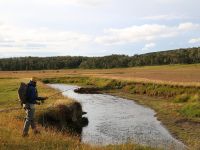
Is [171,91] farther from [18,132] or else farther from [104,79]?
[18,132]

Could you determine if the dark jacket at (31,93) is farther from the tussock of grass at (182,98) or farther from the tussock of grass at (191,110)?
the tussock of grass at (182,98)

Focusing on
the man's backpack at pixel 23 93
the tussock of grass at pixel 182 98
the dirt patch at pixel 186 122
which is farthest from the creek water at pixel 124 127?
the man's backpack at pixel 23 93

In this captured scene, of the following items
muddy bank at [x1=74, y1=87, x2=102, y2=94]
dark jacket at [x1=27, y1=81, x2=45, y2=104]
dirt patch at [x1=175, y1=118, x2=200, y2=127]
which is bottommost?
muddy bank at [x1=74, y1=87, x2=102, y2=94]

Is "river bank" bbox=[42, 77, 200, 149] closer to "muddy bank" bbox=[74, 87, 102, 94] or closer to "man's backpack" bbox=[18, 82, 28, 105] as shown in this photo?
"muddy bank" bbox=[74, 87, 102, 94]

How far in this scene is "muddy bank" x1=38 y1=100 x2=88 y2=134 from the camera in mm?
28406

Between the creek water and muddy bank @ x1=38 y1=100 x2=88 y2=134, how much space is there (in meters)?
0.80

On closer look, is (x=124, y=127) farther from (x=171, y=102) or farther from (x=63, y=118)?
(x=171, y=102)

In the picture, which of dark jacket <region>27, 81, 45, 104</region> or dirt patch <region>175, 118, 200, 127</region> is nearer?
dark jacket <region>27, 81, 45, 104</region>

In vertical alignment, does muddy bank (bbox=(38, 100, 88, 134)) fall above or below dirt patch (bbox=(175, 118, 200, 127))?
above

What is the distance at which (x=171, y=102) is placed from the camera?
4822 centimetres

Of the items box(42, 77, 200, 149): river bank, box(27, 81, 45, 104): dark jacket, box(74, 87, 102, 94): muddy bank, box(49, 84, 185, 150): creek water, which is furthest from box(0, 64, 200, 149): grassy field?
box(27, 81, 45, 104): dark jacket

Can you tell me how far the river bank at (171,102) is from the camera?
30892mm

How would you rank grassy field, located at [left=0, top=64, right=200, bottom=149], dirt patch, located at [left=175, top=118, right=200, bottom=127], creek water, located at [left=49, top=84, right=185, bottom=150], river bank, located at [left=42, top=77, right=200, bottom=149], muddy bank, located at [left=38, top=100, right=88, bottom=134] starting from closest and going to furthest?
grassy field, located at [left=0, top=64, right=200, bottom=149] → creek water, located at [left=49, top=84, right=185, bottom=150] → muddy bank, located at [left=38, top=100, right=88, bottom=134] → river bank, located at [left=42, top=77, right=200, bottom=149] → dirt patch, located at [left=175, top=118, right=200, bottom=127]

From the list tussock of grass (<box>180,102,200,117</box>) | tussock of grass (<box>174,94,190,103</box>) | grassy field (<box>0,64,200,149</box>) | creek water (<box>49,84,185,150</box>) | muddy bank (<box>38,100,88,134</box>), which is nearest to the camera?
grassy field (<box>0,64,200,149</box>)
